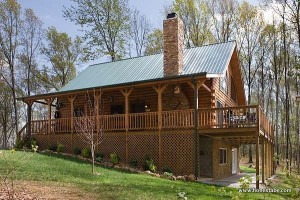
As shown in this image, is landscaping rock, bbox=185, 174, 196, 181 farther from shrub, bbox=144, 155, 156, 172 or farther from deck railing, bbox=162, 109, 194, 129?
deck railing, bbox=162, 109, 194, 129

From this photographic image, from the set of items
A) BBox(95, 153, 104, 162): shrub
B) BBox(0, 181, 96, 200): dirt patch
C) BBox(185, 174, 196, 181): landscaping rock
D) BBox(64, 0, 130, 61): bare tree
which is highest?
BBox(64, 0, 130, 61): bare tree

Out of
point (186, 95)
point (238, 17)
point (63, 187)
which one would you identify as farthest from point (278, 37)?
point (63, 187)

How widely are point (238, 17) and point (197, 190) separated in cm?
2756

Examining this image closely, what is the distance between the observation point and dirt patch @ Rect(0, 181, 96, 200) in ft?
29.1

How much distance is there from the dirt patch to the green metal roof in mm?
8432

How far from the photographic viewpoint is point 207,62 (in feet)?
64.8

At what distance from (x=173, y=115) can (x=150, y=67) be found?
17.3 ft

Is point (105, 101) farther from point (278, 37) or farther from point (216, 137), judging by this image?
point (278, 37)

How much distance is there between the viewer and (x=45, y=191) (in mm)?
9633

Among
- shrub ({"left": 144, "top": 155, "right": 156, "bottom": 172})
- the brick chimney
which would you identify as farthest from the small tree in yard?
the brick chimney

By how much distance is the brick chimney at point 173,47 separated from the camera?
19109 millimetres

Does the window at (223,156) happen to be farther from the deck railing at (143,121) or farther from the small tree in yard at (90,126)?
the small tree in yard at (90,126)

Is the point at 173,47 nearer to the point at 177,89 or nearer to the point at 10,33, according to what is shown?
the point at 177,89

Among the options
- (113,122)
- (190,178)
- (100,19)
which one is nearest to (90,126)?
(113,122)
